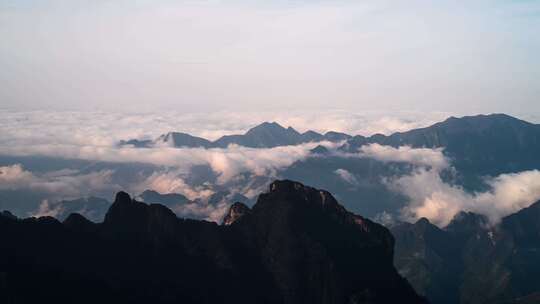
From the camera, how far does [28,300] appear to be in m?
199

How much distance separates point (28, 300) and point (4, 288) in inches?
297

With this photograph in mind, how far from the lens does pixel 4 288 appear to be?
19700 centimetres
